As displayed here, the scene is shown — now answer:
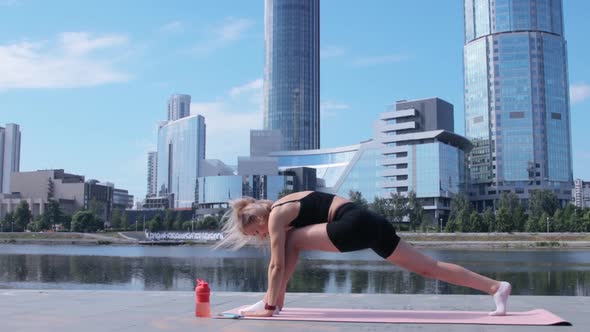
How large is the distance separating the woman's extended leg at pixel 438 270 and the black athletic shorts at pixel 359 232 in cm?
17

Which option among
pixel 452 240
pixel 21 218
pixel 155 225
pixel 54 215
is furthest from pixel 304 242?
pixel 21 218

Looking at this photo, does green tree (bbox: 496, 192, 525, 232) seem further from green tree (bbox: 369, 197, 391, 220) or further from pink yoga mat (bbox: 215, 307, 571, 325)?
pink yoga mat (bbox: 215, 307, 571, 325)

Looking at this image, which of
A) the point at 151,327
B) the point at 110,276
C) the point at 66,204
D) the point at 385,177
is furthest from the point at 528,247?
the point at 66,204

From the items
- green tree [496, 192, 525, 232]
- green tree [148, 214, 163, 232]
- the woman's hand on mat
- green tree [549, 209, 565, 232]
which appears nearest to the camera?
the woman's hand on mat

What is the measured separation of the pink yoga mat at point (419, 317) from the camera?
7.29 meters

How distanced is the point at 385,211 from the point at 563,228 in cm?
3126

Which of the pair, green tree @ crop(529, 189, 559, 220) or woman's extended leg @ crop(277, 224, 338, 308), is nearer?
woman's extended leg @ crop(277, 224, 338, 308)

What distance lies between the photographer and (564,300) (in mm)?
10781

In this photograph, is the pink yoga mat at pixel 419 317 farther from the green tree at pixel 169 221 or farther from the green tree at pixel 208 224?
the green tree at pixel 169 221

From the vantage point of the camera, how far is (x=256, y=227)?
25.0ft

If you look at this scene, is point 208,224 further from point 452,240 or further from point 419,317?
point 419,317

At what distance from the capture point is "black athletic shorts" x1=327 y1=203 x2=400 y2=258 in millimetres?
7180

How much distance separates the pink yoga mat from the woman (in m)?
0.27

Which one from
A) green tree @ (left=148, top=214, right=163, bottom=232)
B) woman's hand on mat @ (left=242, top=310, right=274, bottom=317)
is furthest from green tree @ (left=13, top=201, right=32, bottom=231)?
woman's hand on mat @ (left=242, top=310, right=274, bottom=317)
